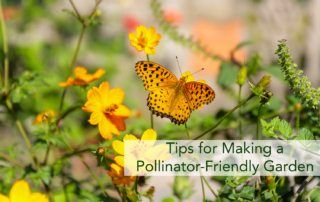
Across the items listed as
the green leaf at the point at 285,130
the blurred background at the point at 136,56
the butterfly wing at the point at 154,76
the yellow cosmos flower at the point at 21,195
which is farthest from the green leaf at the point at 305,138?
the yellow cosmos flower at the point at 21,195

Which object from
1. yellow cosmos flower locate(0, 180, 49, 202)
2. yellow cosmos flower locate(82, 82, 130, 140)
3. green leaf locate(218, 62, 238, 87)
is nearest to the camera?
yellow cosmos flower locate(0, 180, 49, 202)

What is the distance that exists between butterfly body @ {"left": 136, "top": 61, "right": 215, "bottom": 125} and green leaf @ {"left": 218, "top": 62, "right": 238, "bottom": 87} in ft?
0.58

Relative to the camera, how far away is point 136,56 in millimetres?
2514

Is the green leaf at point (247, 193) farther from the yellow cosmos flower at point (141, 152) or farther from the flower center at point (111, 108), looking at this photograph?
the flower center at point (111, 108)

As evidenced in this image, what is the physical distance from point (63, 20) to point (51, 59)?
0.49m

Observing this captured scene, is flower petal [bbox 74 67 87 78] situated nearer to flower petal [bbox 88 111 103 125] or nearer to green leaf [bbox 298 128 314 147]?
flower petal [bbox 88 111 103 125]

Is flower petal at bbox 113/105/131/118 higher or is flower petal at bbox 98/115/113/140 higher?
flower petal at bbox 113/105/131/118

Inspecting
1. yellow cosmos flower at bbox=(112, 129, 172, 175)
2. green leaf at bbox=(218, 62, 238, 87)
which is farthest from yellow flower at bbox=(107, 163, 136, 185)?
green leaf at bbox=(218, 62, 238, 87)

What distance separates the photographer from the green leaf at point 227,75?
640mm

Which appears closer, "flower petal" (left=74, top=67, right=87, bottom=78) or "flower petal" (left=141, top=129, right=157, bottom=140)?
"flower petal" (left=141, top=129, right=157, bottom=140)

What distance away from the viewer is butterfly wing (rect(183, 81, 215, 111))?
443mm

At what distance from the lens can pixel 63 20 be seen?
215 cm

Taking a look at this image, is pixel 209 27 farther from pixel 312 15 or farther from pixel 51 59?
pixel 51 59

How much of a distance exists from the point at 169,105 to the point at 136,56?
208cm
